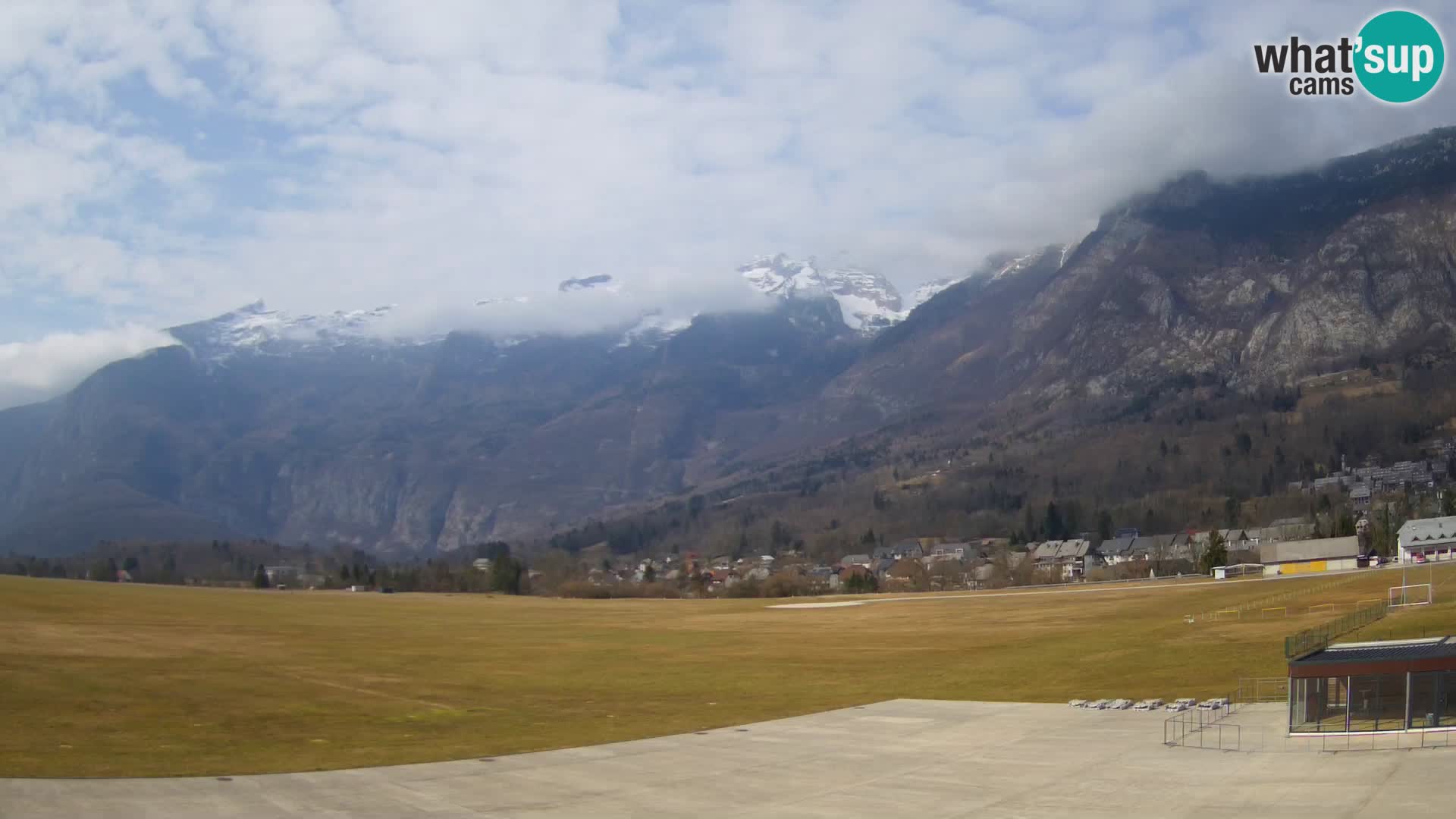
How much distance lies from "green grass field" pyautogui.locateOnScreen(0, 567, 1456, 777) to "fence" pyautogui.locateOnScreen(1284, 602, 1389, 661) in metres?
1.75

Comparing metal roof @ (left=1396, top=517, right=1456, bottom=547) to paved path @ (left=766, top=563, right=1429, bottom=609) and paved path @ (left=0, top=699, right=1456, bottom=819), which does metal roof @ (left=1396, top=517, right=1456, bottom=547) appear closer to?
paved path @ (left=766, top=563, right=1429, bottom=609)

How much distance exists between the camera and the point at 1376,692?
40.0 m

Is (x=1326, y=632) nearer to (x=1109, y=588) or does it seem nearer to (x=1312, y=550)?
(x=1109, y=588)

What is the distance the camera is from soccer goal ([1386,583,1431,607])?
69.5m

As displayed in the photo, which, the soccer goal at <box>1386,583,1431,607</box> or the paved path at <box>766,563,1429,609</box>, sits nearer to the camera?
the soccer goal at <box>1386,583,1431,607</box>

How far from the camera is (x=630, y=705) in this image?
53969 mm

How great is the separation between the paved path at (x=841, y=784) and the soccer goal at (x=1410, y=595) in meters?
34.8

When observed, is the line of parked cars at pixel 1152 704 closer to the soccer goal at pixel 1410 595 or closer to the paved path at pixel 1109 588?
the soccer goal at pixel 1410 595

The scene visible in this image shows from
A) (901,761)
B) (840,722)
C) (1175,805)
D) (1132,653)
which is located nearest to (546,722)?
(840,722)

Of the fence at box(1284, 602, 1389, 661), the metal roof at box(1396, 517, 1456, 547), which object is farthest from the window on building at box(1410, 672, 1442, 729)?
the metal roof at box(1396, 517, 1456, 547)

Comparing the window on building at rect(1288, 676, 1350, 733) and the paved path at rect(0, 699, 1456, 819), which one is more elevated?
the window on building at rect(1288, 676, 1350, 733)

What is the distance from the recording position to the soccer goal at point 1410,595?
228 feet

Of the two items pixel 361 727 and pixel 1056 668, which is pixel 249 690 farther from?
pixel 1056 668

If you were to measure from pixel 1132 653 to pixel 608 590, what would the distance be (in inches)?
5386
